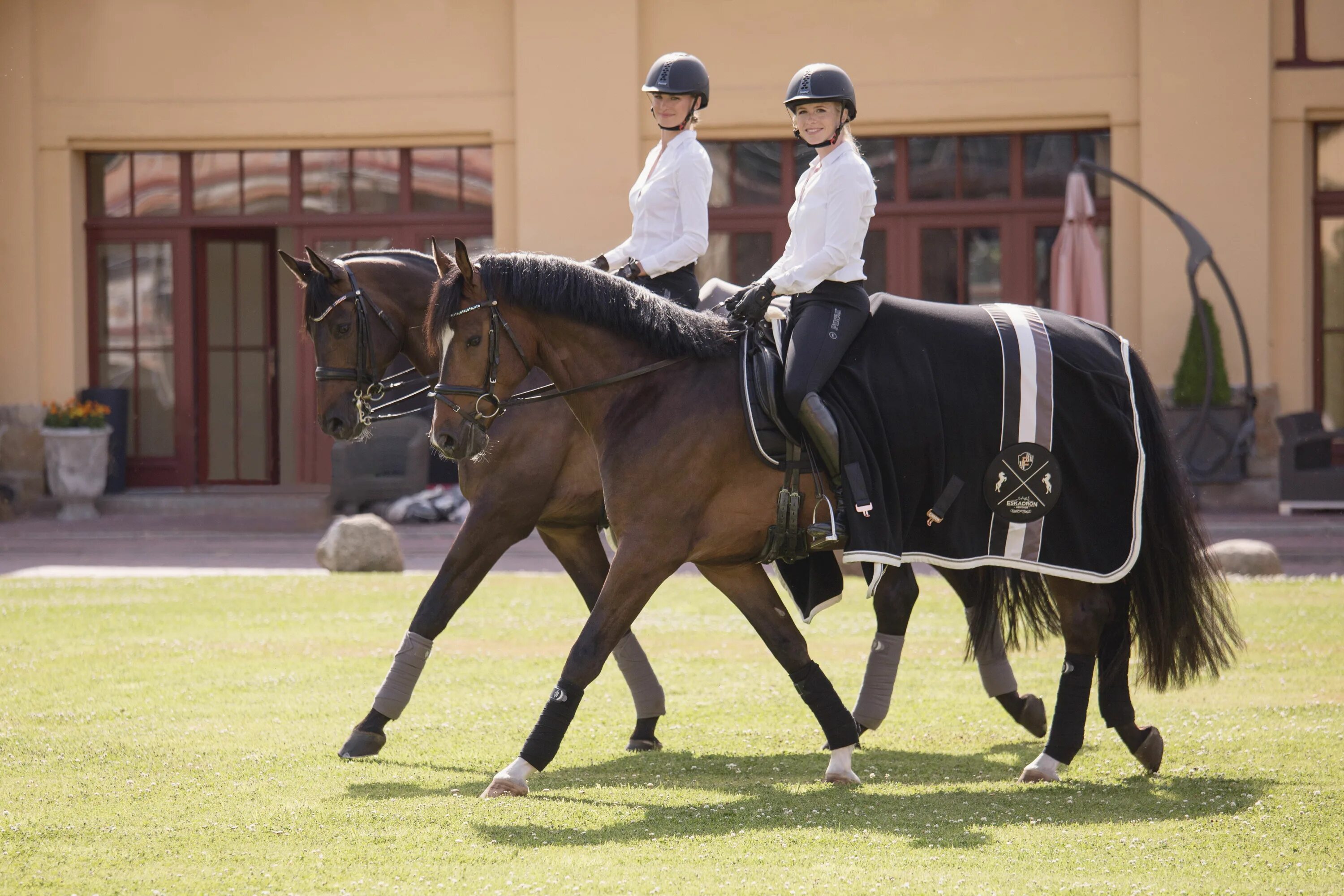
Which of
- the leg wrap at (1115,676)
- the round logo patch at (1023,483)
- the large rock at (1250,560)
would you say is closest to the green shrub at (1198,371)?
the large rock at (1250,560)

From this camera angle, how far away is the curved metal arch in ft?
50.1

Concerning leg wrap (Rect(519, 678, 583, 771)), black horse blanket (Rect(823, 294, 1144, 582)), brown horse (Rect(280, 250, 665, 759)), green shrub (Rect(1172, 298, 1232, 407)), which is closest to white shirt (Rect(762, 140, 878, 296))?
black horse blanket (Rect(823, 294, 1144, 582))

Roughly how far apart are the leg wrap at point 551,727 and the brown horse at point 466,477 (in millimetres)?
900

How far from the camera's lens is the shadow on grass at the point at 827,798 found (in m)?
5.07

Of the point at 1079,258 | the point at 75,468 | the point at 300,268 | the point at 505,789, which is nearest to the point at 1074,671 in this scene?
the point at 505,789

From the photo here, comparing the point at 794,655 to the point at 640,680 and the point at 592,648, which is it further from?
the point at 640,680

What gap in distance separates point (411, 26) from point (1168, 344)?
29.2 feet

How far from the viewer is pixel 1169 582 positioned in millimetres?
5902

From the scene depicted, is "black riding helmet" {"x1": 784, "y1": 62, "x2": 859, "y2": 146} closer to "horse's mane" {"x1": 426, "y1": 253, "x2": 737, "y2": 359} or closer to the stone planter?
"horse's mane" {"x1": 426, "y1": 253, "x2": 737, "y2": 359}

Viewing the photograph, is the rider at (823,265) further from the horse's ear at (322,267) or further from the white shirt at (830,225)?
the horse's ear at (322,267)

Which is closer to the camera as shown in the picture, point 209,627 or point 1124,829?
point 1124,829

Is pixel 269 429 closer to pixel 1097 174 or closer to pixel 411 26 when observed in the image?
pixel 411 26

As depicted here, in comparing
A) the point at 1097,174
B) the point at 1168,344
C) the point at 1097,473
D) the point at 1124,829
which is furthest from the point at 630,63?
the point at 1124,829

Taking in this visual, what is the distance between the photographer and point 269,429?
18.8 m
